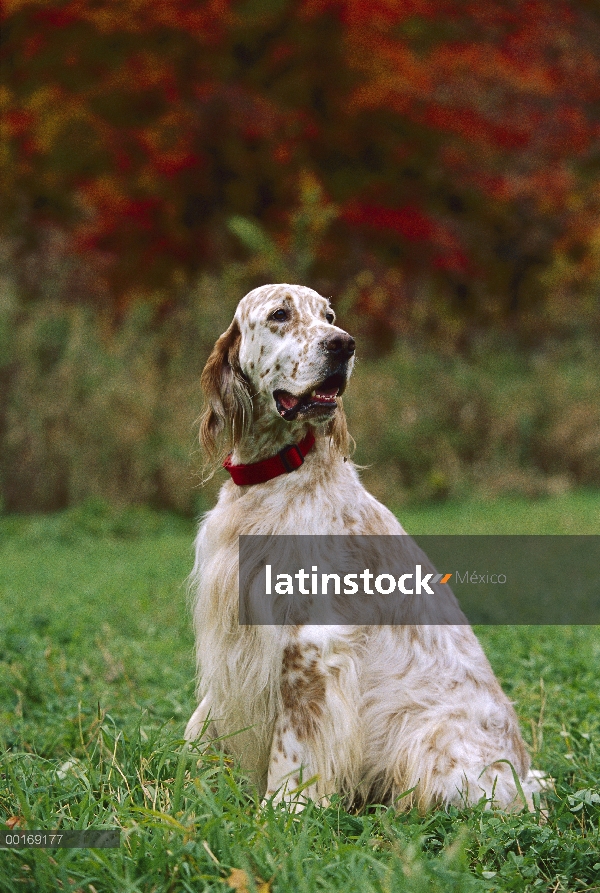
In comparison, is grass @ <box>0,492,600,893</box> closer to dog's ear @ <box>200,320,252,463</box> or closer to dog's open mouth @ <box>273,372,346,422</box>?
dog's ear @ <box>200,320,252,463</box>

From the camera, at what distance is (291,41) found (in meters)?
14.5

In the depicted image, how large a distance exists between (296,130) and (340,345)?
41.3 ft

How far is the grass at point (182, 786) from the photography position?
1.97 m

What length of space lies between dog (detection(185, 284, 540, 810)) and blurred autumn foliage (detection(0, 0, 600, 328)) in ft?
32.3

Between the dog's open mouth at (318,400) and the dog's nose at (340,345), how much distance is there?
0.06m

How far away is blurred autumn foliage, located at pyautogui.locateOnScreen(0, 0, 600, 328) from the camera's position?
13570mm

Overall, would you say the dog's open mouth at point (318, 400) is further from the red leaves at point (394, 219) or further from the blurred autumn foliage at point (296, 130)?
the red leaves at point (394, 219)

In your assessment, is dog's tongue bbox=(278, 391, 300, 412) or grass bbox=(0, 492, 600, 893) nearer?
grass bbox=(0, 492, 600, 893)

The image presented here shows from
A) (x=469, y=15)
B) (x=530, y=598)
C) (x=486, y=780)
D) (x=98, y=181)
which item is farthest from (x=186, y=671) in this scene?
(x=469, y=15)

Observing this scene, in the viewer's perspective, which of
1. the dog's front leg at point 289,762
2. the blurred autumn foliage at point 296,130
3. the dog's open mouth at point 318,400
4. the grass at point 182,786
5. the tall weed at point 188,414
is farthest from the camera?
the blurred autumn foliage at point 296,130

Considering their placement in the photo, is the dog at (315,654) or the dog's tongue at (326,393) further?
the dog's tongue at (326,393)

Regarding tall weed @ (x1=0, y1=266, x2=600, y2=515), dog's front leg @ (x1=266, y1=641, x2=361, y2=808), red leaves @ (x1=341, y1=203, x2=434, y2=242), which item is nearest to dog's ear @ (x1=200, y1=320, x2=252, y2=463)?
dog's front leg @ (x1=266, y1=641, x2=361, y2=808)

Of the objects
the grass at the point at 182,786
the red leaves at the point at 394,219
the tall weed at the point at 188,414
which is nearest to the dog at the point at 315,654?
the grass at the point at 182,786

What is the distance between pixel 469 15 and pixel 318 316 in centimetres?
1344
